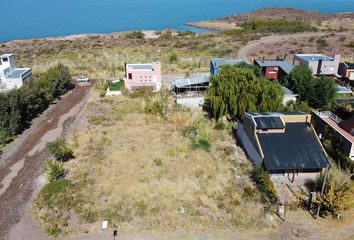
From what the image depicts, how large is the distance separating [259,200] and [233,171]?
3.97 meters

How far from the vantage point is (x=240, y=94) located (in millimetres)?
33688

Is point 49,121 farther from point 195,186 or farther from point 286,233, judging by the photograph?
point 286,233

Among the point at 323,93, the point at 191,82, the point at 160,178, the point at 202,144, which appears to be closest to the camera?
the point at 160,178

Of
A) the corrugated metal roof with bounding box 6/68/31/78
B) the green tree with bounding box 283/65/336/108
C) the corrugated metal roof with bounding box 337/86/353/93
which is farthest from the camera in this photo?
the corrugated metal roof with bounding box 6/68/31/78

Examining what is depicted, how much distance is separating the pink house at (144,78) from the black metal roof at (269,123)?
74.7 ft

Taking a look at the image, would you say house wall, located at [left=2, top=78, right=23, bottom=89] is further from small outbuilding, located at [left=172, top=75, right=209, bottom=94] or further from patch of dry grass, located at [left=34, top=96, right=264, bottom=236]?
small outbuilding, located at [left=172, top=75, right=209, bottom=94]

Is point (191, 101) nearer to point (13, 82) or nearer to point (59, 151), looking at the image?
point (59, 151)

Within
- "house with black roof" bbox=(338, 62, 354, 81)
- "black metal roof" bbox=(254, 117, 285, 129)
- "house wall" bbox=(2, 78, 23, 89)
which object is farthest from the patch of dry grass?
"house with black roof" bbox=(338, 62, 354, 81)

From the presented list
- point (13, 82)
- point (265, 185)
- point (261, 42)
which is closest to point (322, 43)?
point (261, 42)

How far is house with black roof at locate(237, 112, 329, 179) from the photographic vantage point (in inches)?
989

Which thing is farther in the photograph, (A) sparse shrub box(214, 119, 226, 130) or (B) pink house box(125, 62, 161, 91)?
(B) pink house box(125, 62, 161, 91)

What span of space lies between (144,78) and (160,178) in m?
25.0

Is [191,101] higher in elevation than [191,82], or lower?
lower

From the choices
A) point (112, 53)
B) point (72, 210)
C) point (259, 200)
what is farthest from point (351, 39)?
point (72, 210)
